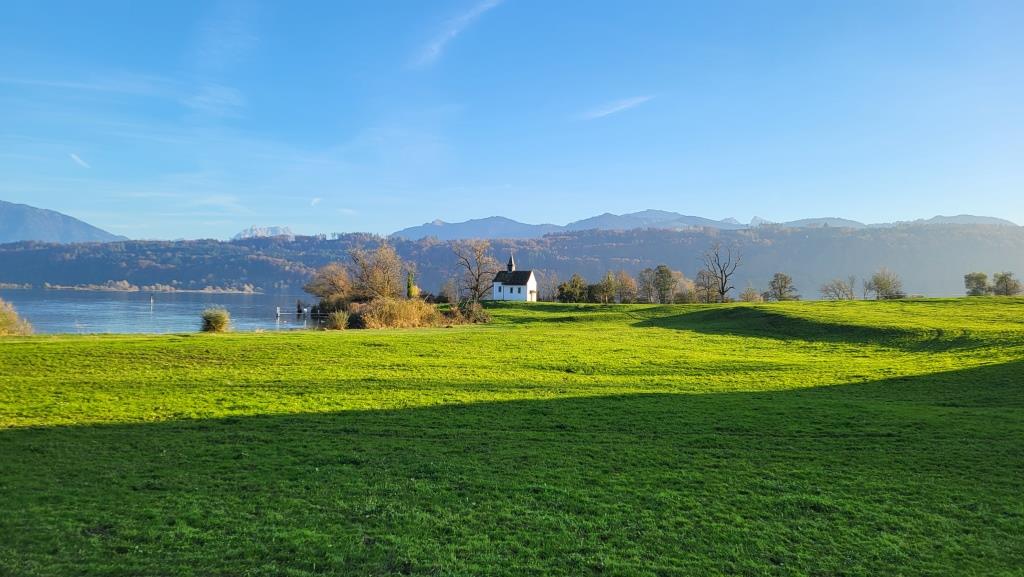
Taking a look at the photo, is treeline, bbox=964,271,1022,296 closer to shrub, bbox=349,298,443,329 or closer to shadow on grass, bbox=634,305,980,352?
shadow on grass, bbox=634,305,980,352

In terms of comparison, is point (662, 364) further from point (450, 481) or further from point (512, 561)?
point (512, 561)

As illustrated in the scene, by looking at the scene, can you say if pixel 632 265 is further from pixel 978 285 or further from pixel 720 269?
pixel 978 285

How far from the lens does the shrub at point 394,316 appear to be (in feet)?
134

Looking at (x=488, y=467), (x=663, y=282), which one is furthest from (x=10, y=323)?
(x=663, y=282)

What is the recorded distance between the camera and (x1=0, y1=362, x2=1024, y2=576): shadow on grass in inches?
253

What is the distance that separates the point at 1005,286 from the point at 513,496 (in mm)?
99473

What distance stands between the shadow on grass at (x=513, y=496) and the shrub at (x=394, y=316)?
2806 cm

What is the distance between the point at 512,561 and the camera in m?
6.38

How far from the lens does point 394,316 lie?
41906mm

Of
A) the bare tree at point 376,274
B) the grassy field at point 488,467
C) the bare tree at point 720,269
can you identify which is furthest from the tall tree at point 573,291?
the grassy field at point 488,467

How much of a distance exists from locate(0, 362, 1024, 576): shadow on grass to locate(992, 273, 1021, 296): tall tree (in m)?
86.7

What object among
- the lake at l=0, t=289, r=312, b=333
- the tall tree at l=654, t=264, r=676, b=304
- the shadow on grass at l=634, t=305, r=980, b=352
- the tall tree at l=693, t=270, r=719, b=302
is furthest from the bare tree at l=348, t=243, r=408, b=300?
the tall tree at l=693, t=270, r=719, b=302

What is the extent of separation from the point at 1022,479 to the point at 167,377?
20301 millimetres

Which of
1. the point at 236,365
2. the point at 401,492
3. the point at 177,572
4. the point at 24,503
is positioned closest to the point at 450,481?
the point at 401,492
